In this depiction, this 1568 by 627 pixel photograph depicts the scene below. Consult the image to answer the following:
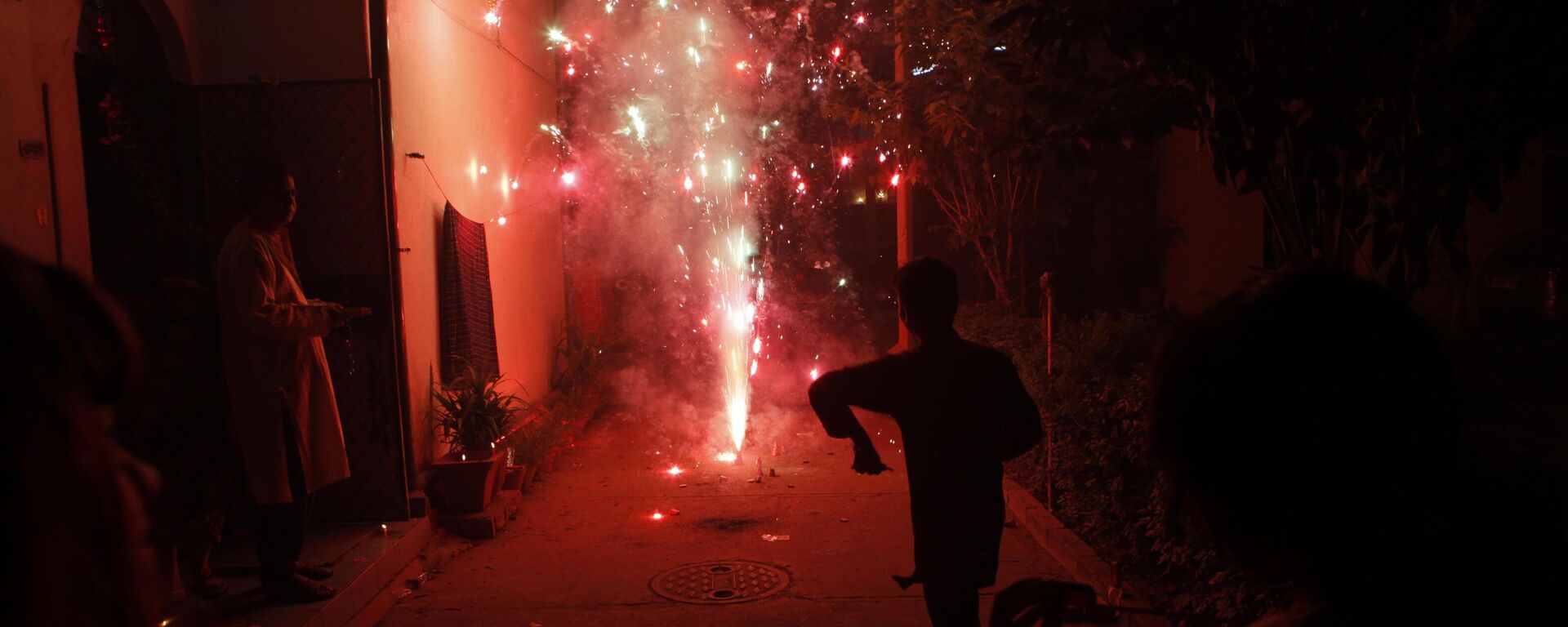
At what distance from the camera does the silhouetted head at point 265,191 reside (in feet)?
16.4

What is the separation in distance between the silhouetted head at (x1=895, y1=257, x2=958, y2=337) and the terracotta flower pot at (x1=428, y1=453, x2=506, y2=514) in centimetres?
462

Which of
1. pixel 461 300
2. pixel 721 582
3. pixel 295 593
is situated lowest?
pixel 721 582

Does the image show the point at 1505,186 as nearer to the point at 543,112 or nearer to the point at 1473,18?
the point at 1473,18

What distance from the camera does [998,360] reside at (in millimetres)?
3771

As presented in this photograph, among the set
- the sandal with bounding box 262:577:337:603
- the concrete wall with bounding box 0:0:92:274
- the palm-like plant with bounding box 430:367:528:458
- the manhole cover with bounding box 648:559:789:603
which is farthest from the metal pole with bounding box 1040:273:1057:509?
the concrete wall with bounding box 0:0:92:274

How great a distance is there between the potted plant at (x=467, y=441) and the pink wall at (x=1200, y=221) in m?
7.59

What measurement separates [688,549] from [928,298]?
12.3 ft

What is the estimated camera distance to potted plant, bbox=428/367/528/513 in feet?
23.9

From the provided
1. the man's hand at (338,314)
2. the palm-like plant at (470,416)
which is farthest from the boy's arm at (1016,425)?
the palm-like plant at (470,416)

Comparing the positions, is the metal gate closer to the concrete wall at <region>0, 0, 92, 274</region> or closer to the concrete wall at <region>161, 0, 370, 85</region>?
the concrete wall at <region>161, 0, 370, 85</region>

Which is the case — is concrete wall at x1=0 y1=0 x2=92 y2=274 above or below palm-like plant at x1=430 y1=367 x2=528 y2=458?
above

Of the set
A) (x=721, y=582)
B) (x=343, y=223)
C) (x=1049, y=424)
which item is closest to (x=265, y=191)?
(x=343, y=223)

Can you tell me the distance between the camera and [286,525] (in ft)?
16.7

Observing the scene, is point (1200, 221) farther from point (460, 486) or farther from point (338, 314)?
point (338, 314)
